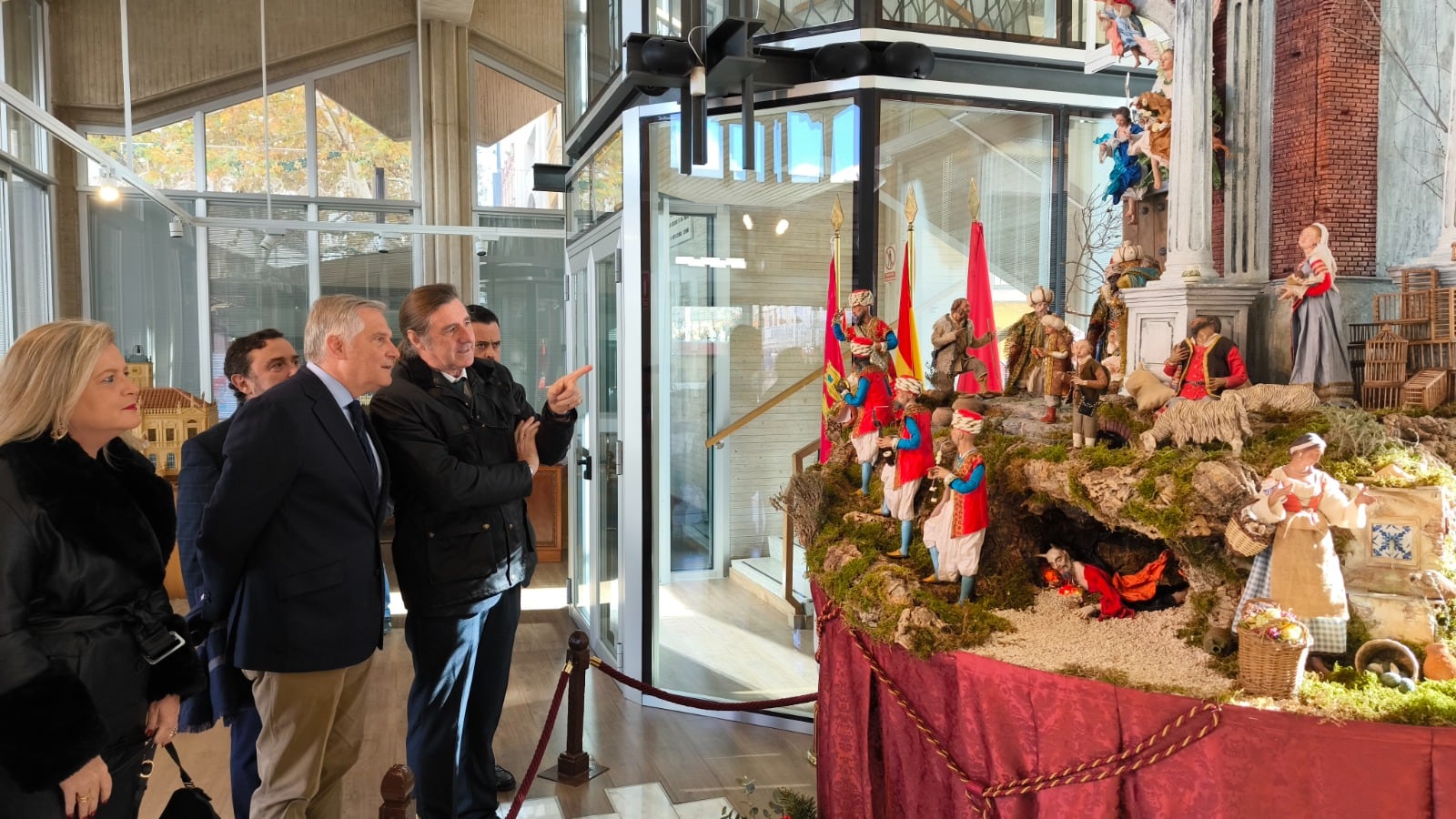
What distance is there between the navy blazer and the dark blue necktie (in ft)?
0.19

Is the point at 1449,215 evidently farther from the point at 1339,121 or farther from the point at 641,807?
the point at 641,807

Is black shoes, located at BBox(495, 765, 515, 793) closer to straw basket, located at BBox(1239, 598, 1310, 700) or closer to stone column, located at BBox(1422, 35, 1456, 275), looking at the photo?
straw basket, located at BBox(1239, 598, 1310, 700)

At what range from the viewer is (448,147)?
9.47 m

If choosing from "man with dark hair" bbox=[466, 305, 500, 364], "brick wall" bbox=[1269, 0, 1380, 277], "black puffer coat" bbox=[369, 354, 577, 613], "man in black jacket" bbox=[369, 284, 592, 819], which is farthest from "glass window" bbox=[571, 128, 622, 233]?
"brick wall" bbox=[1269, 0, 1380, 277]

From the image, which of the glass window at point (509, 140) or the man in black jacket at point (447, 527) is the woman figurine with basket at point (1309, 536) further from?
the glass window at point (509, 140)

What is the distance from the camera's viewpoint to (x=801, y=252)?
4.62 metres

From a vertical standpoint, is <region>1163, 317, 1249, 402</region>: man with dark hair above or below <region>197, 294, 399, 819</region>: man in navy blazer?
above

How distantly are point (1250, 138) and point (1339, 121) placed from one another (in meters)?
0.25

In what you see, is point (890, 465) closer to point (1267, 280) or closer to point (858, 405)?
point (858, 405)

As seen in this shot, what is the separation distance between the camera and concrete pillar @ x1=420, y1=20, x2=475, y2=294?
9.37 metres

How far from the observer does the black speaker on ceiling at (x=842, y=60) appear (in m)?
4.21

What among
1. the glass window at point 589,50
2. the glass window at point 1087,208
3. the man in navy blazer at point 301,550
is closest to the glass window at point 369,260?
the glass window at point 589,50

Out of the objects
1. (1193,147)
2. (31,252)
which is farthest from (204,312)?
(1193,147)

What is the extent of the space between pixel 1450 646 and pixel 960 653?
1.13m
